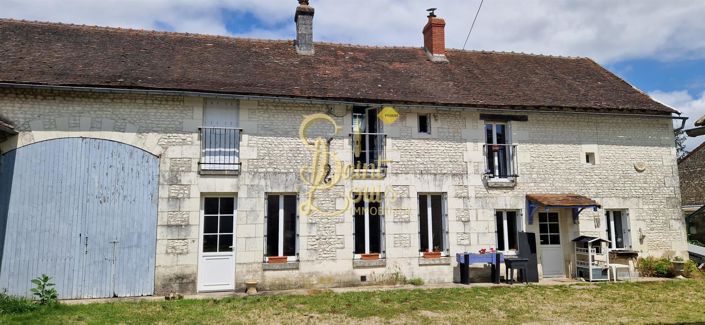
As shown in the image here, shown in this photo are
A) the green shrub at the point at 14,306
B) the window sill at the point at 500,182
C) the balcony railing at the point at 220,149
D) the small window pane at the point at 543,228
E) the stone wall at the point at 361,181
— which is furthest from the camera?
the small window pane at the point at 543,228

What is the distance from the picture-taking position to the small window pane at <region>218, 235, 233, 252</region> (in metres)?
9.18

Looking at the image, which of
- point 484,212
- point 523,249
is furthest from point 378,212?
point 523,249

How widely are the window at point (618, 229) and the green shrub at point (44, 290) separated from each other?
11.8 m

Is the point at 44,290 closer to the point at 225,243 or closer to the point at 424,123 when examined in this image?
the point at 225,243

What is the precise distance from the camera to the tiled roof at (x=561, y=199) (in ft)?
33.4

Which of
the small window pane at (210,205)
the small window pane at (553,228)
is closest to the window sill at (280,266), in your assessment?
the small window pane at (210,205)

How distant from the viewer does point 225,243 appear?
920 centimetres

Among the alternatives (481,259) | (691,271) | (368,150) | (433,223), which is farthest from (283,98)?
(691,271)

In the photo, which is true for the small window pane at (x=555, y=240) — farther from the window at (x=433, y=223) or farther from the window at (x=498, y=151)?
the window at (x=433, y=223)

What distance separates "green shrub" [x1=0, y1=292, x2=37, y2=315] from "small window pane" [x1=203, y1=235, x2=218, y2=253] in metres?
2.86

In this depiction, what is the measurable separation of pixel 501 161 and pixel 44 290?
9.58 metres

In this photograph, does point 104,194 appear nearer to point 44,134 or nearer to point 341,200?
point 44,134

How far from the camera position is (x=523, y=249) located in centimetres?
1029

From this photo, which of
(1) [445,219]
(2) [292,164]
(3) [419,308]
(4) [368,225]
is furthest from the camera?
Answer: (1) [445,219]
